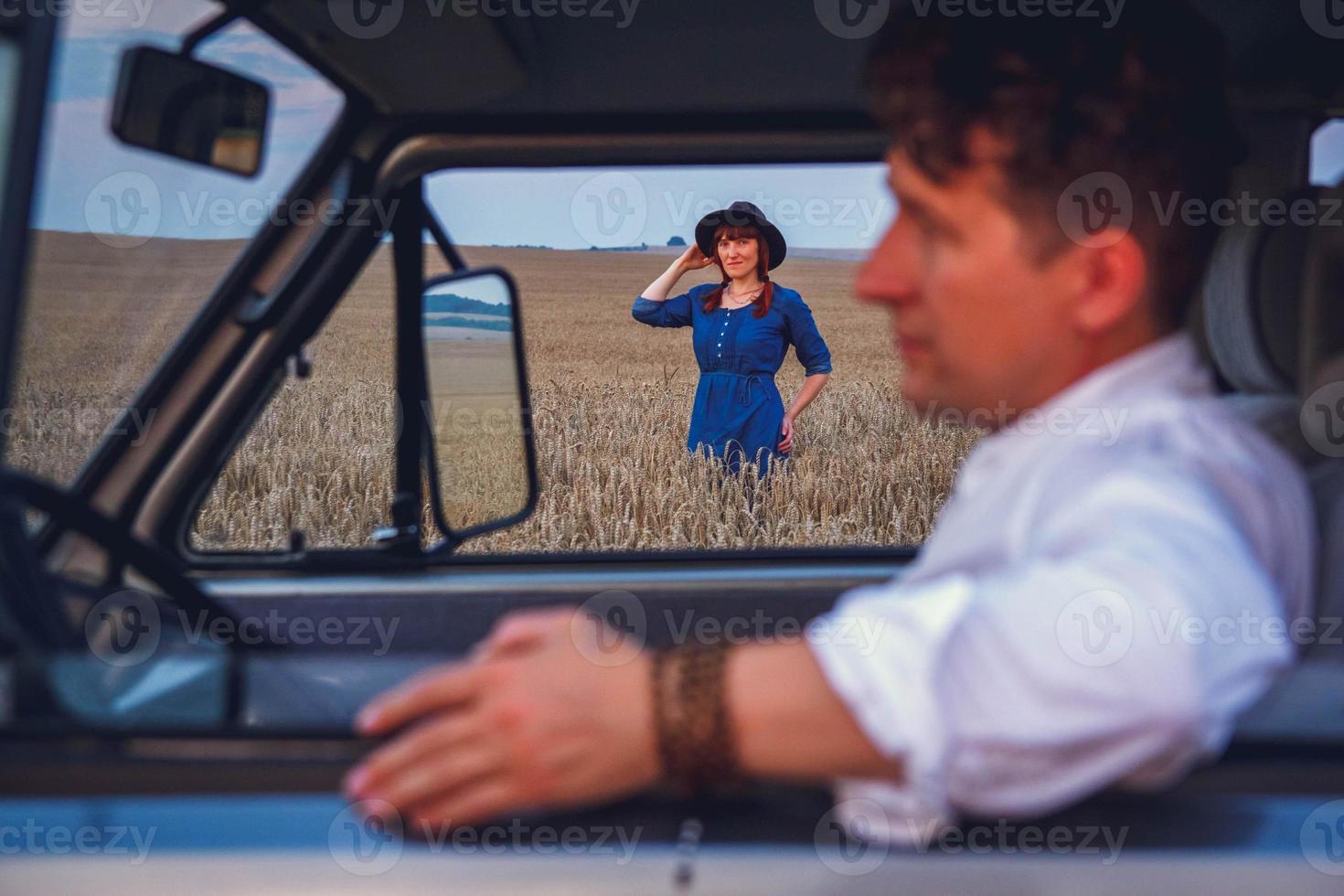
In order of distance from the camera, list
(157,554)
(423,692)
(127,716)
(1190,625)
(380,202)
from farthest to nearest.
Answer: (380,202)
(157,554)
(127,716)
(423,692)
(1190,625)

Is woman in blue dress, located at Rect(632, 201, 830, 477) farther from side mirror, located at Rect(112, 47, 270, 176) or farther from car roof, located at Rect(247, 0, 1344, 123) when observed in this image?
side mirror, located at Rect(112, 47, 270, 176)

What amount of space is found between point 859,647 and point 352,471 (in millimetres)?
6390

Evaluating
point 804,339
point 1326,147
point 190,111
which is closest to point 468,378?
point 190,111

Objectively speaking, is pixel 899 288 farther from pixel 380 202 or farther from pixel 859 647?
pixel 380 202

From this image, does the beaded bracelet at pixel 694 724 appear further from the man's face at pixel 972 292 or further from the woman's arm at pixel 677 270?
the woman's arm at pixel 677 270

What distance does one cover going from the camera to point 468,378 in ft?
10.2

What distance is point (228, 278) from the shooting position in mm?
2521

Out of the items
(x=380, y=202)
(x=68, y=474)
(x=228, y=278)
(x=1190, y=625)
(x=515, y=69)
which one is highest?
(x=515, y=69)

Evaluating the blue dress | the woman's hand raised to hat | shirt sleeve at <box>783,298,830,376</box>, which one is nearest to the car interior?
the woman's hand raised to hat

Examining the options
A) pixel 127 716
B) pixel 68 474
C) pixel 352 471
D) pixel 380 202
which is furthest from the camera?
pixel 352 471

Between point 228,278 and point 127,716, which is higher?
point 228,278

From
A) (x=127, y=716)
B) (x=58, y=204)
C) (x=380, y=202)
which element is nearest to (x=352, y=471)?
(x=380, y=202)

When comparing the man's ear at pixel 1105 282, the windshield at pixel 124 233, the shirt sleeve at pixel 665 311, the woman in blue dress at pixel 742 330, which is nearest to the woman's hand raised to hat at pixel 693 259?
the woman in blue dress at pixel 742 330

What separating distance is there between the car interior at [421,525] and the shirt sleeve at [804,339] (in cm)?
217
